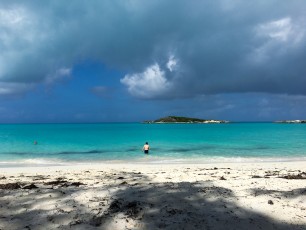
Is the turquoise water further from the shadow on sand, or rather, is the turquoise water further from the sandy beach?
the shadow on sand

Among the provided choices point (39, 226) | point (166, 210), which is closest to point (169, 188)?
point (166, 210)

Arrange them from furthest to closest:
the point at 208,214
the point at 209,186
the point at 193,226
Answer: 1. the point at 209,186
2. the point at 208,214
3. the point at 193,226

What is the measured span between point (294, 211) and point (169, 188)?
294 centimetres

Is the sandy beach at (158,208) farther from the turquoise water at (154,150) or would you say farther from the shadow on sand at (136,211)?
the turquoise water at (154,150)

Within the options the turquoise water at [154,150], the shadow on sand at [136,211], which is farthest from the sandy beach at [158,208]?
the turquoise water at [154,150]

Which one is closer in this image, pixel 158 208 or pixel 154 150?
pixel 158 208

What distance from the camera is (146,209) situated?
6.11 metres

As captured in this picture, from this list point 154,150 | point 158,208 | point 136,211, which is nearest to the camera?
point 136,211

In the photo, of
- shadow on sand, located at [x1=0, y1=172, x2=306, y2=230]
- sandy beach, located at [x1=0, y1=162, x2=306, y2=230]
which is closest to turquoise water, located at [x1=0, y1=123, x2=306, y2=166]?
sandy beach, located at [x1=0, y1=162, x2=306, y2=230]

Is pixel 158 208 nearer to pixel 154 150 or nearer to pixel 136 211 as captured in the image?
pixel 136 211

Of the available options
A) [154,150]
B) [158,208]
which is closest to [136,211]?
[158,208]

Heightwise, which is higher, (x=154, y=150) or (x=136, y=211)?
(x=136, y=211)

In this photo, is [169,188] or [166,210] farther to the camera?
[169,188]

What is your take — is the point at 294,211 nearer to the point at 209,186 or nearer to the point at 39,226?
the point at 209,186
